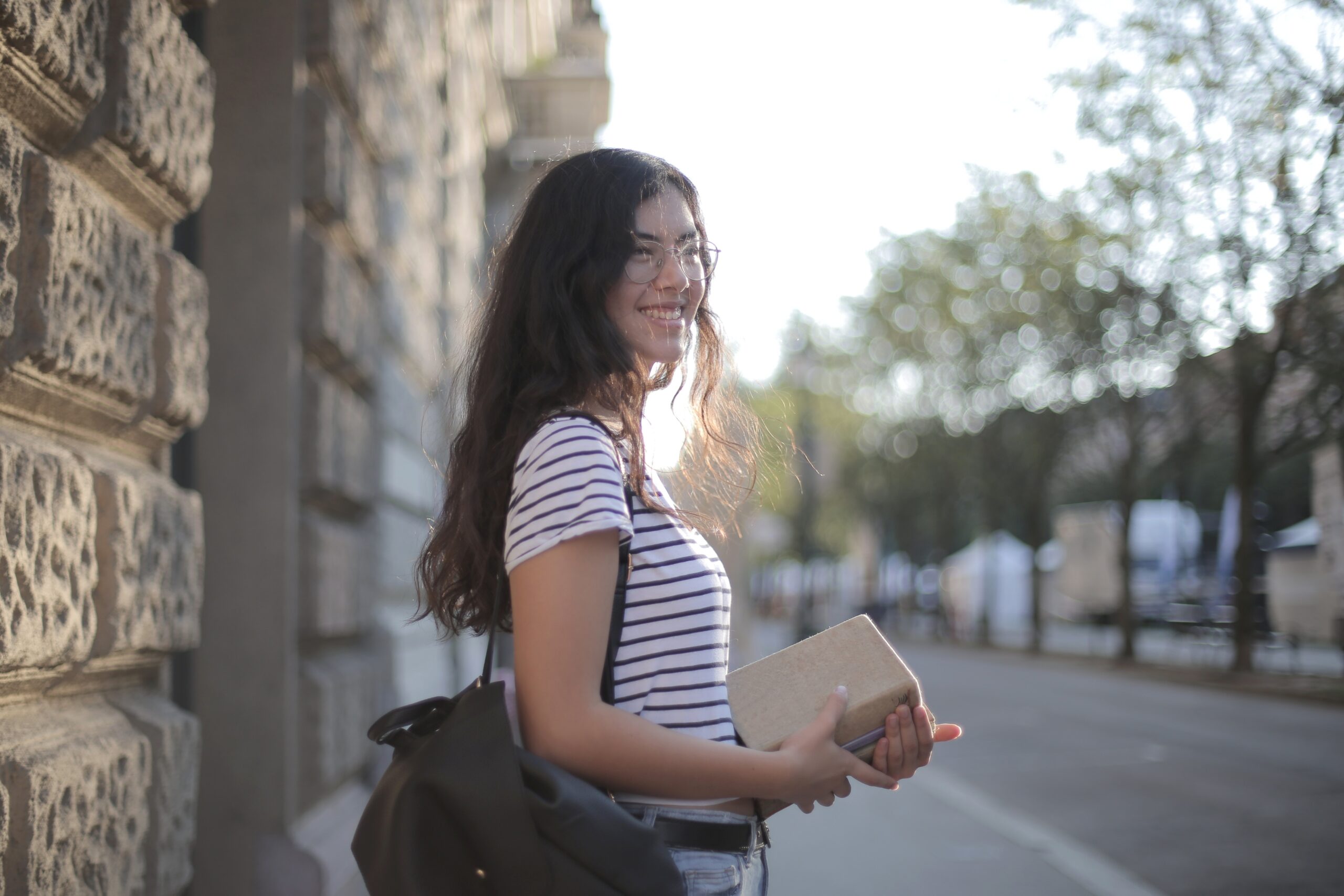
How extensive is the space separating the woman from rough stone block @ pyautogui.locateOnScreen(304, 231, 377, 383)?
1565 millimetres

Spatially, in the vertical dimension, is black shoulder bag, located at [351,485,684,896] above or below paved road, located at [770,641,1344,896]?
above

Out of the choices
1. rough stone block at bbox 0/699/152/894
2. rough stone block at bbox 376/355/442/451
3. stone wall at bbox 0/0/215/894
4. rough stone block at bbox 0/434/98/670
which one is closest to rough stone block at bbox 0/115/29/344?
stone wall at bbox 0/0/215/894

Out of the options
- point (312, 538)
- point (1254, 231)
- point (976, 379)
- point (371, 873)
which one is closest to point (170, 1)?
point (312, 538)

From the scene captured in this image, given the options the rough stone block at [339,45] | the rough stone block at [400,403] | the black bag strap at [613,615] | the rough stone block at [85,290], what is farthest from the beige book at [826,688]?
the rough stone block at [339,45]

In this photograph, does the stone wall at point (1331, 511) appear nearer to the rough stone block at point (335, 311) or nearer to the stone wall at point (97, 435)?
the rough stone block at point (335, 311)

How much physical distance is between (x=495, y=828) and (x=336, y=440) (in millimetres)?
2390

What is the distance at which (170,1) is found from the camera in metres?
2.39

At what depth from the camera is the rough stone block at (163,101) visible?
203 cm

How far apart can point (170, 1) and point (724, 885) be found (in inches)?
78.7

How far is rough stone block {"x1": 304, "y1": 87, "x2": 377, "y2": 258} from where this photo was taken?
3.47 meters

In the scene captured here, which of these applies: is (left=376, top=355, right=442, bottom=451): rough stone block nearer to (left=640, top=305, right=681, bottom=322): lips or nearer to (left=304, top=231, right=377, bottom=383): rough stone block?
(left=304, top=231, right=377, bottom=383): rough stone block

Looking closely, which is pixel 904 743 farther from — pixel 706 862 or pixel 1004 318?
pixel 1004 318

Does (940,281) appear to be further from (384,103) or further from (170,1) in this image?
(170,1)

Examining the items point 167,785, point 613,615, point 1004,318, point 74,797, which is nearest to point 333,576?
point 167,785
